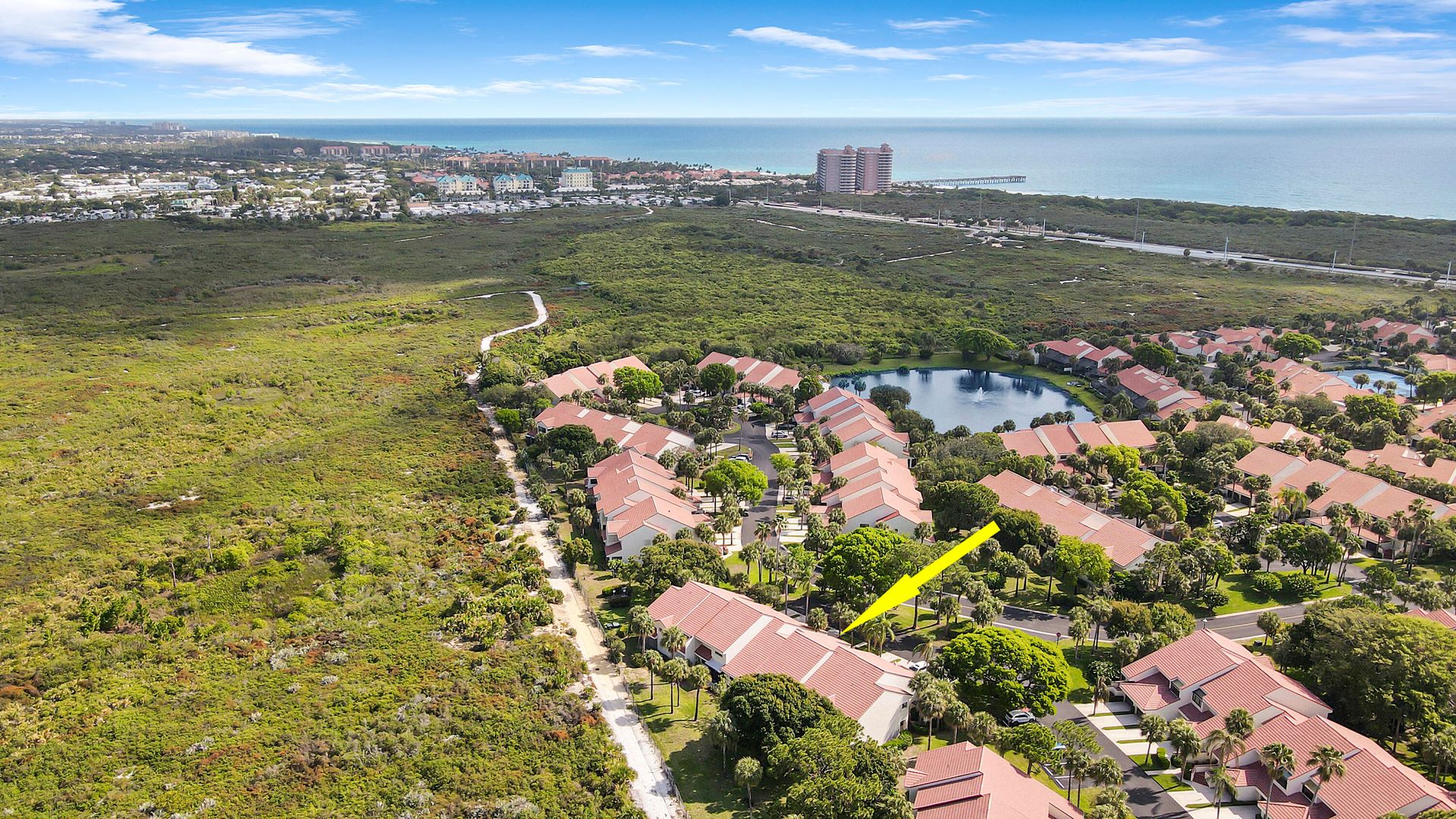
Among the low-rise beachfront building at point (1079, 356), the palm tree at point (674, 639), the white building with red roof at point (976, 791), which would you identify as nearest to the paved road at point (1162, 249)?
the low-rise beachfront building at point (1079, 356)

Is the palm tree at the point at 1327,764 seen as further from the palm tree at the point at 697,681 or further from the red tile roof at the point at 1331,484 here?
the red tile roof at the point at 1331,484

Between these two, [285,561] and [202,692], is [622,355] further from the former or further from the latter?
[202,692]

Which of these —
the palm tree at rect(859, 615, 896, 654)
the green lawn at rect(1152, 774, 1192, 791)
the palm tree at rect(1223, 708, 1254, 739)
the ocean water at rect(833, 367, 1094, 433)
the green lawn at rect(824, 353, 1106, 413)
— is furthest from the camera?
the green lawn at rect(824, 353, 1106, 413)

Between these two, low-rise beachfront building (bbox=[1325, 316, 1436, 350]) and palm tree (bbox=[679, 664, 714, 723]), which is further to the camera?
low-rise beachfront building (bbox=[1325, 316, 1436, 350])

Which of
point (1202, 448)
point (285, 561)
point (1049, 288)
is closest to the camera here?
point (285, 561)

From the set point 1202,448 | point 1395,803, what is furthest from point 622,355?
point 1395,803

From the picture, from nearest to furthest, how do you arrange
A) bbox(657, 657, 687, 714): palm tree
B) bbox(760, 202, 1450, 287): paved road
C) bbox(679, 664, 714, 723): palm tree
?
bbox(679, 664, 714, 723): palm tree < bbox(657, 657, 687, 714): palm tree < bbox(760, 202, 1450, 287): paved road

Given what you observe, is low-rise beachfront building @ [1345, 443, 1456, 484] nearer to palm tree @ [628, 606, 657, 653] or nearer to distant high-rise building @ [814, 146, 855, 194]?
palm tree @ [628, 606, 657, 653]

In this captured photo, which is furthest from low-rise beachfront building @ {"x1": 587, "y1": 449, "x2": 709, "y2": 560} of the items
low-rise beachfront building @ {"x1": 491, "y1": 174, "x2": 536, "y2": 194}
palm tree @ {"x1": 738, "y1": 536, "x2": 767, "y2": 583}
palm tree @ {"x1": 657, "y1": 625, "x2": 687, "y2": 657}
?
low-rise beachfront building @ {"x1": 491, "y1": 174, "x2": 536, "y2": 194}
